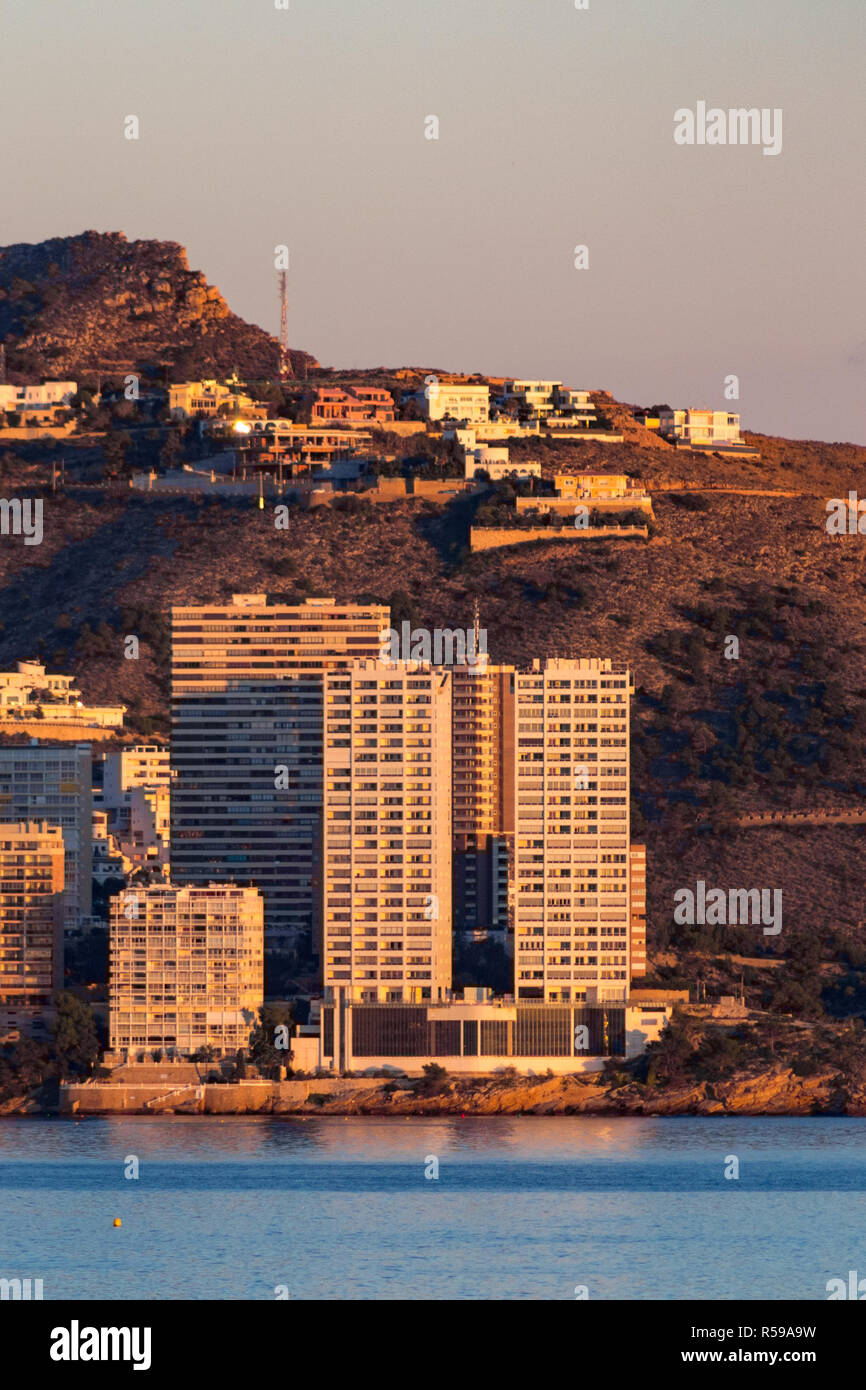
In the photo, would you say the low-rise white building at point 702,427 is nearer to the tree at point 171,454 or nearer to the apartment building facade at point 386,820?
the tree at point 171,454

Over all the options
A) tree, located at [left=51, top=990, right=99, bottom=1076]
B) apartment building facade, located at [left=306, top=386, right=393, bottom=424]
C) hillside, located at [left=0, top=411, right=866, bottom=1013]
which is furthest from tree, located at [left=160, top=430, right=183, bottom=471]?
tree, located at [left=51, top=990, right=99, bottom=1076]

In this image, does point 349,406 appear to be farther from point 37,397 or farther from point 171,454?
point 37,397

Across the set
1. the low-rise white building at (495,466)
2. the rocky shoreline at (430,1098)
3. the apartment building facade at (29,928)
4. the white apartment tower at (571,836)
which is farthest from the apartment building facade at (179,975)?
the low-rise white building at (495,466)

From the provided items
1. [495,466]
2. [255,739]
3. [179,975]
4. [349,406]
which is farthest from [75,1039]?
[349,406]
